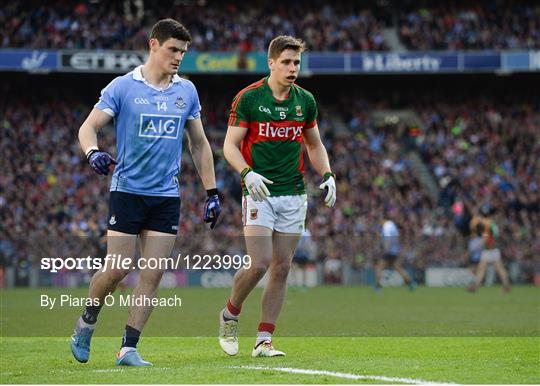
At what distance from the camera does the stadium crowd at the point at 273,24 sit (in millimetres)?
38469

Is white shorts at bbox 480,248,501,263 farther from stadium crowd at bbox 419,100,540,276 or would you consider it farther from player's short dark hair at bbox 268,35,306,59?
player's short dark hair at bbox 268,35,306,59

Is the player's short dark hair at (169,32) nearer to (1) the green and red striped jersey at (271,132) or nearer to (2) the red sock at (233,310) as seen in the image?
(1) the green and red striped jersey at (271,132)

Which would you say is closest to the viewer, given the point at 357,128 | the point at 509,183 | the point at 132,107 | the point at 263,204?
the point at 132,107

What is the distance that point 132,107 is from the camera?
8.15 metres

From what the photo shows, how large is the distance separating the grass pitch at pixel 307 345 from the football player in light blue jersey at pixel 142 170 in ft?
1.41

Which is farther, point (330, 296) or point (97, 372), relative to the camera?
point (330, 296)

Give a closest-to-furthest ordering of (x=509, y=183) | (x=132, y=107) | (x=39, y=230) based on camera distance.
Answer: (x=132, y=107) < (x=39, y=230) < (x=509, y=183)

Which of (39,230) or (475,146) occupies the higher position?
(475,146)

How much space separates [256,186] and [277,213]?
1.71 feet

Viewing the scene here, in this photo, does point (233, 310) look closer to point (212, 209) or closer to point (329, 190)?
point (212, 209)

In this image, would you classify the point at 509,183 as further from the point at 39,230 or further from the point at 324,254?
the point at 39,230

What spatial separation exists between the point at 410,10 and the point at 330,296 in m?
21.2

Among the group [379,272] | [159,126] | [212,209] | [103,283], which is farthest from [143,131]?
[379,272]

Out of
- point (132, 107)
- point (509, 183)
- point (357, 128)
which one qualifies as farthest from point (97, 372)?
point (357, 128)
